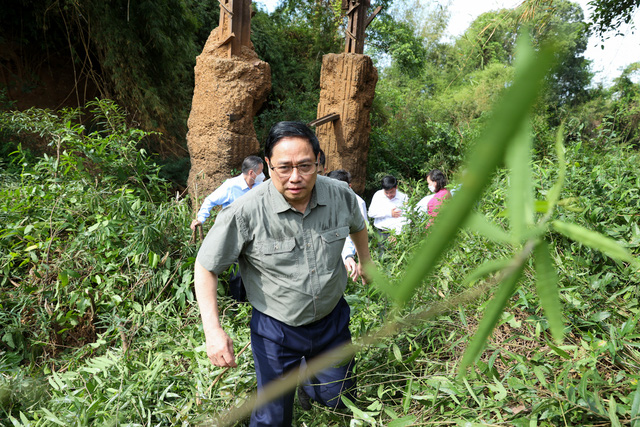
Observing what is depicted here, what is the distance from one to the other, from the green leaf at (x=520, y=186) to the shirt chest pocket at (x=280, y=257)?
172cm

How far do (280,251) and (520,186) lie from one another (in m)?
1.75

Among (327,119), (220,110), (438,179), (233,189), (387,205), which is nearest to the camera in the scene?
(233,189)

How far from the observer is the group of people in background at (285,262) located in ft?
6.22

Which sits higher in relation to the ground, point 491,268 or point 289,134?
point 289,134

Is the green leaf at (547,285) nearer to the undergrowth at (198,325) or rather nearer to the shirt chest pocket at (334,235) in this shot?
the undergrowth at (198,325)

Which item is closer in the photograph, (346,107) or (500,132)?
(500,132)

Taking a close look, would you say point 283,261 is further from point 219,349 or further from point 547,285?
point 547,285

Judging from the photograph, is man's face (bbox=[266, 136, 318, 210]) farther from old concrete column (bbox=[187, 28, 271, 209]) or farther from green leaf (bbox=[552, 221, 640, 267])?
old concrete column (bbox=[187, 28, 271, 209])

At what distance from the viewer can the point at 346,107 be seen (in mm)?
6258

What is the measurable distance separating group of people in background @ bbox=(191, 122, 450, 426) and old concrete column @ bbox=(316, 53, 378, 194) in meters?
4.19

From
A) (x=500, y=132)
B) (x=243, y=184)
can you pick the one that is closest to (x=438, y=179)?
(x=243, y=184)

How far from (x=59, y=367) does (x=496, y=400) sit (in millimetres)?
2640

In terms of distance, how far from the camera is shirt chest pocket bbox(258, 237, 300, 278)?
1.98 m

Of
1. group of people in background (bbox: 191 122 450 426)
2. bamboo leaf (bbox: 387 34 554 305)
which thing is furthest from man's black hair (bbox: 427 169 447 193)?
bamboo leaf (bbox: 387 34 554 305)
